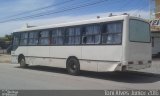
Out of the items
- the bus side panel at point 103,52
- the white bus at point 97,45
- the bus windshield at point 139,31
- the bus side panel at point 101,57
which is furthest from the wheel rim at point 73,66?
the bus windshield at point 139,31

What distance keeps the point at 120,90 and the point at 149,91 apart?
1.05m

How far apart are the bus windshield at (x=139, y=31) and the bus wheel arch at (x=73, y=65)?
11.7 feet

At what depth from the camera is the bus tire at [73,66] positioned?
17550 millimetres

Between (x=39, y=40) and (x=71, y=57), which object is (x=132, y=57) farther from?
(x=39, y=40)

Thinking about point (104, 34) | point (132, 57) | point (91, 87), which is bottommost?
point (91, 87)

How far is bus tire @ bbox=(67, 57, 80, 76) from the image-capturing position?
17.5 m

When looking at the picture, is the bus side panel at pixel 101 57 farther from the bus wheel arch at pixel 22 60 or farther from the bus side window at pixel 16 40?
the bus side window at pixel 16 40

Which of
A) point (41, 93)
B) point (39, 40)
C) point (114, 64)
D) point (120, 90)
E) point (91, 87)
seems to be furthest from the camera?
point (39, 40)

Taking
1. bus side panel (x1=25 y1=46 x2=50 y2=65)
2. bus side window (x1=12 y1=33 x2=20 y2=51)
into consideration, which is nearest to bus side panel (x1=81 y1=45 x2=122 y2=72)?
bus side panel (x1=25 y1=46 x2=50 y2=65)

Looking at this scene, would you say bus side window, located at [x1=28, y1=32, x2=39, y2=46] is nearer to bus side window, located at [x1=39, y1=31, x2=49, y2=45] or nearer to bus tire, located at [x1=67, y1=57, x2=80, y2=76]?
bus side window, located at [x1=39, y1=31, x2=49, y2=45]

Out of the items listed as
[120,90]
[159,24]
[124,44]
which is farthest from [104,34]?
[159,24]

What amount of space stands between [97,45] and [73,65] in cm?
230

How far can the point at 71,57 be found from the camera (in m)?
18.0

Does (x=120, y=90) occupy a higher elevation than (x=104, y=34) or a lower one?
lower
